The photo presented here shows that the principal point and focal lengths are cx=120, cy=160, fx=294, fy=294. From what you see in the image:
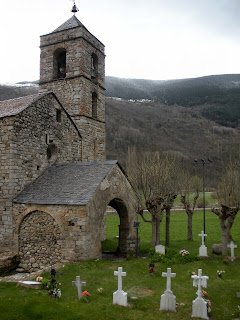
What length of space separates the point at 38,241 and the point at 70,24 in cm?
1275

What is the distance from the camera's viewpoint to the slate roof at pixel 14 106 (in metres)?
12.2

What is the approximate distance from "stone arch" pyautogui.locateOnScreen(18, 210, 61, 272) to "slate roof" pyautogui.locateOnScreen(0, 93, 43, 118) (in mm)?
4233

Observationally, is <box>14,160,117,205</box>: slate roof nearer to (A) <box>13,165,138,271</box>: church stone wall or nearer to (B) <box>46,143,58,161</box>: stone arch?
(A) <box>13,165,138,271</box>: church stone wall

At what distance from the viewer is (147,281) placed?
30.7 feet

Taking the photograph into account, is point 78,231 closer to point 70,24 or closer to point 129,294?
point 129,294

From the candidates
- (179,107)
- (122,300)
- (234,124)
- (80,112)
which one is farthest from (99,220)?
(179,107)

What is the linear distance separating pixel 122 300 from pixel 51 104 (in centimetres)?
962

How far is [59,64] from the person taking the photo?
17.9 meters

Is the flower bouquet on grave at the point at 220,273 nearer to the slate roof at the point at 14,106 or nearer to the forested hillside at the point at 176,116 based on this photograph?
the slate roof at the point at 14,106

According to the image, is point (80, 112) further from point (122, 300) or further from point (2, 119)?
point (122, 300)

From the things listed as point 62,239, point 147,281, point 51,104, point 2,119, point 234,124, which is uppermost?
point 234,124

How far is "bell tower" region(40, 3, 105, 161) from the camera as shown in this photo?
16438mm

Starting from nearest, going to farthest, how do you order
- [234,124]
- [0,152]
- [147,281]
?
1. [147,281]
2. [0,152]
3. [234,124]

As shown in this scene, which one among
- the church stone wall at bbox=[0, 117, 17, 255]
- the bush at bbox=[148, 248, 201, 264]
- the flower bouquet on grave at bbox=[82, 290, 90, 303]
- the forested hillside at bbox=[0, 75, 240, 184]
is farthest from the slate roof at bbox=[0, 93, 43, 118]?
the forested hillside at bbox=[0, 75, 240, 184]
